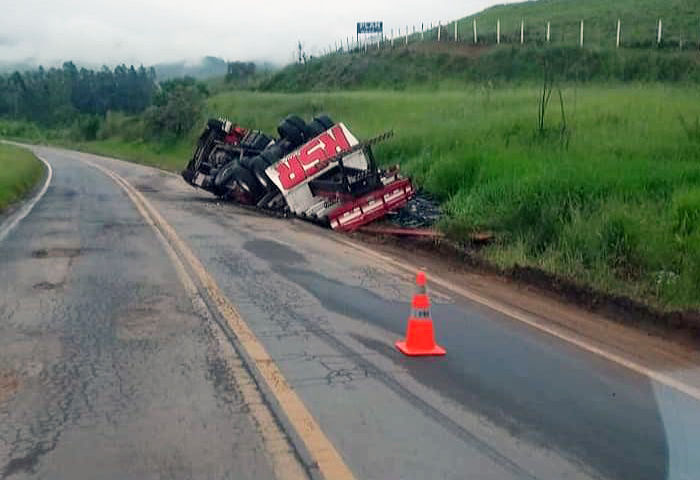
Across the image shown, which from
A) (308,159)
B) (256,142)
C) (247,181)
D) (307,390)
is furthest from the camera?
(256,142)

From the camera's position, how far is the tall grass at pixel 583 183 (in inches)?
428

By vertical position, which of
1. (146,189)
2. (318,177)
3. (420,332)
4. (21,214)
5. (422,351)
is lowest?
(146,189)

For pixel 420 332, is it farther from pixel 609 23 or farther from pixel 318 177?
pixel 609 23

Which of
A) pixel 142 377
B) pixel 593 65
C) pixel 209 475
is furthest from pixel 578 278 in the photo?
pixel 593 65

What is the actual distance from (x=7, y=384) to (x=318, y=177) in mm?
12667

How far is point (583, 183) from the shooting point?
1370cm

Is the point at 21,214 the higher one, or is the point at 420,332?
the point at 420,332

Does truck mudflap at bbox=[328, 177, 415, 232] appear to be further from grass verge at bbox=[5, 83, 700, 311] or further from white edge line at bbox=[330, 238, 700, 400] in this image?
white edge line at bbox=[330, 238, 700, 400]

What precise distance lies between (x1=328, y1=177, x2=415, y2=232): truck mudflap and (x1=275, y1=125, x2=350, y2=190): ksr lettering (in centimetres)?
161

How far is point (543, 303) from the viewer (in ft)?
35.2

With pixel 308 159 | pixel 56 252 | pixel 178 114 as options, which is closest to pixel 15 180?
Answer: pixel 308 159

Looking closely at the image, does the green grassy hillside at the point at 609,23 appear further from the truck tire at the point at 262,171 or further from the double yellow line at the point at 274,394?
the double yellow line at the point at 274,394

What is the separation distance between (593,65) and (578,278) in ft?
105

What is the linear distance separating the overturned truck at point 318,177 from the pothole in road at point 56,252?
5408mm
